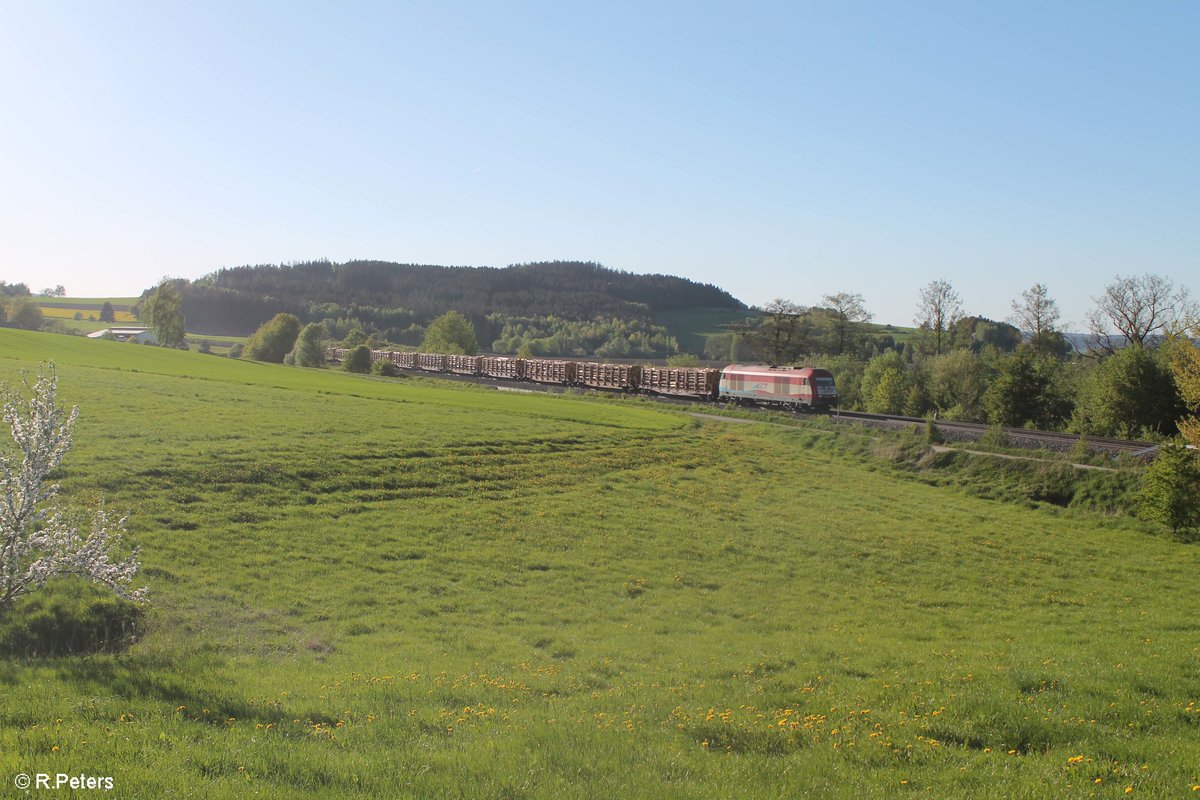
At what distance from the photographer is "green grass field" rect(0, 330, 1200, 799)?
839 cm

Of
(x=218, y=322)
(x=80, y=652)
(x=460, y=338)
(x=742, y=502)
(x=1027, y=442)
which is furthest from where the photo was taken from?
(x=218, y=322)

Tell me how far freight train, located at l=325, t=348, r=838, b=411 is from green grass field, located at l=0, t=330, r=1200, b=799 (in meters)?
19.2

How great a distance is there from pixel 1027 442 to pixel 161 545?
134ft

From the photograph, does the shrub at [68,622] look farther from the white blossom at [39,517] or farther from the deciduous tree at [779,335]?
the deciduous tree at [779,335]

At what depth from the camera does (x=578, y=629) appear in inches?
694

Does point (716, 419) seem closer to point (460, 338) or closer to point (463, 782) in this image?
point (463, 782)

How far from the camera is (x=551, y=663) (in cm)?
1501

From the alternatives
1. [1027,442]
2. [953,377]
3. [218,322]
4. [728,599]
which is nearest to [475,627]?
[728,599]

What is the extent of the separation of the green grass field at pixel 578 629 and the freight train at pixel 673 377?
19.2 m

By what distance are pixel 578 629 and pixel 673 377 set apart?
57.7m

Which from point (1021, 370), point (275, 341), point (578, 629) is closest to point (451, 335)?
point (275, 341)

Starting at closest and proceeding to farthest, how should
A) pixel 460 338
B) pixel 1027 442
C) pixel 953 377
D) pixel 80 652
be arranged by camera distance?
Result: pixel 80 652 → pixel 1027 442 → pixel 953 377 → pixel 460 338

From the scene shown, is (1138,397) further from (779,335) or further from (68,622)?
(68,622)

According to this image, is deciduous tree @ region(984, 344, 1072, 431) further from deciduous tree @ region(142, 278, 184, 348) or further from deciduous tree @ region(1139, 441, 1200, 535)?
deciduous tree @ region(142, 278, 184, 348)
